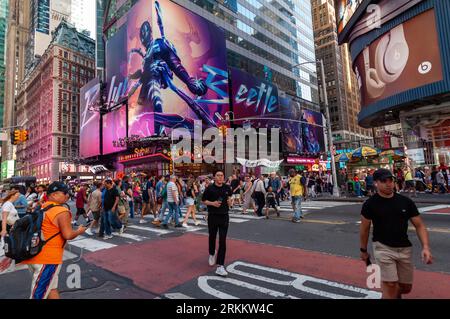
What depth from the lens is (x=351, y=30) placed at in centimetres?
2483

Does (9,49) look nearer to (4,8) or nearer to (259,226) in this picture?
(4,8)

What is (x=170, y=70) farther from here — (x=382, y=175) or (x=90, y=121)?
(x=382, y=175)

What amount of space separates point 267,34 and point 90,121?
43009 mm

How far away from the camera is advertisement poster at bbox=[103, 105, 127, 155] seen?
4422cm

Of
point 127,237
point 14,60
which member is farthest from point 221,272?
point 14,60

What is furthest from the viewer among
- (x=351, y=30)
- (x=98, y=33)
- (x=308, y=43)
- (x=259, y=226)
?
(x=308, y=43)

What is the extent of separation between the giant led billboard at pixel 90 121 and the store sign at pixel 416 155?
49262 millimetres

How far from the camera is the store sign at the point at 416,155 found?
20578mm

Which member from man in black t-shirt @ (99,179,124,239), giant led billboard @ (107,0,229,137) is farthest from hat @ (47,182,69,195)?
giant led billboard @ (107,0,229,137)

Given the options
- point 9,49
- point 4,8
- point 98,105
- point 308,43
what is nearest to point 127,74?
point 98,105

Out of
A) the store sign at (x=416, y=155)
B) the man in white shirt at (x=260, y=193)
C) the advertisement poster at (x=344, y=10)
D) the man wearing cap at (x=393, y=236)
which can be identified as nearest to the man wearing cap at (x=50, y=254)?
the man wearing cap at (x=393, y=236)

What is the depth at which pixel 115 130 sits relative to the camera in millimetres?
47281

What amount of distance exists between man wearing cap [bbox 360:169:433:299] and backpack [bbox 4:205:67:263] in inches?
148
